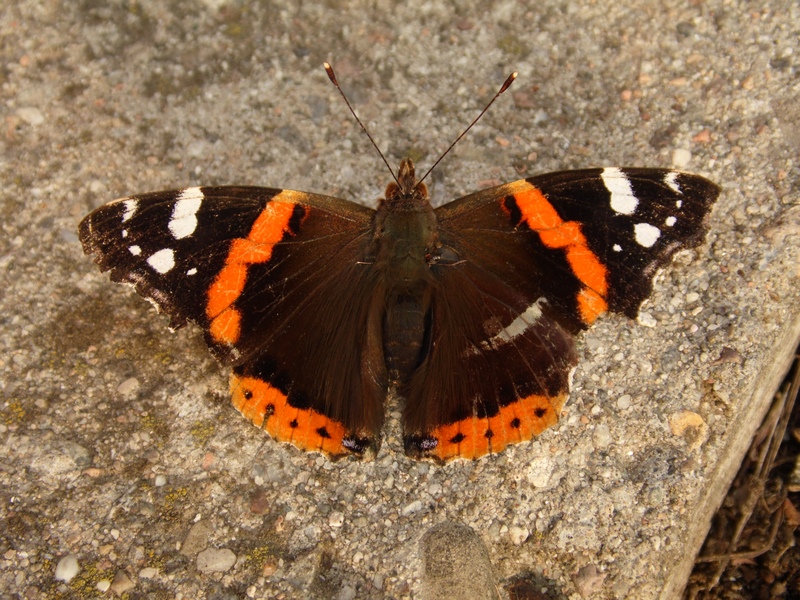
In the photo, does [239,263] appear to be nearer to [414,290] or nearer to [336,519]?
[414,290]

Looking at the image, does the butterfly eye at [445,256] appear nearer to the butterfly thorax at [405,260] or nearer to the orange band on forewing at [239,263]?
the butterfly thorax at [405,260]

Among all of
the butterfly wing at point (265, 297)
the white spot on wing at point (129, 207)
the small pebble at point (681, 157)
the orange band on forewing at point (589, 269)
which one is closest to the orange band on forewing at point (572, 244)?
the orange band on forewing at point (589, 269)

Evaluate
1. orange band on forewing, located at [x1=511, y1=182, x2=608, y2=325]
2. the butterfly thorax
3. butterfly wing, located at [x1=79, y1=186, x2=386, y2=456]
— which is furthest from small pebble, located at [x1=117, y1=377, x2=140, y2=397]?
orange band on forewing, located at [x1=511, y1=182, x2=608, y2=325]

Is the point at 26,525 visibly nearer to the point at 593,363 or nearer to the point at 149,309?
the point at 149,309

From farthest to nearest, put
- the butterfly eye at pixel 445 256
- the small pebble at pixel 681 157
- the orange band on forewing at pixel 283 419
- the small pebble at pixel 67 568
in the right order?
the small pebble at pixel 681 157
the butterfly eye at pixel 445 256
the orange band on forewing at pixel 283 419
the small pebble at pixel 67 568

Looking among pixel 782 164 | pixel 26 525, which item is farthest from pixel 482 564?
pixel 782 164

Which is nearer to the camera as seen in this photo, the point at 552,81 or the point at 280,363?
the point at 280,363

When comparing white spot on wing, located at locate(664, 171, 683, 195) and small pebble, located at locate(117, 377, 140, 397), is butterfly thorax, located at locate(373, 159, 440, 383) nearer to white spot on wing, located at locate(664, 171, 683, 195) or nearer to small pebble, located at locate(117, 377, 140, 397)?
white spot on wing, located at locate(664, 171, 683, 195)
